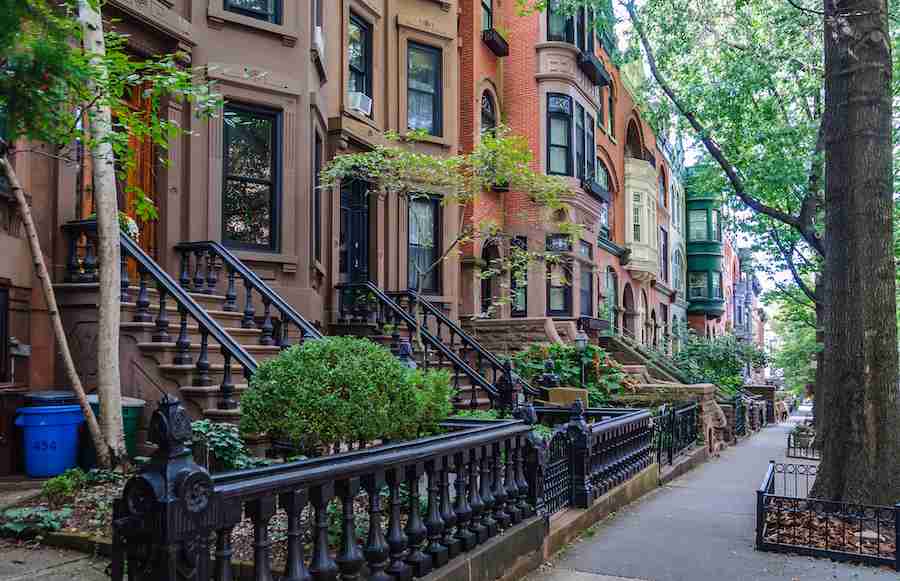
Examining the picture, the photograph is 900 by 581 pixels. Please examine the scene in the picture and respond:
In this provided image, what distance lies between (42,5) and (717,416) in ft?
54.4

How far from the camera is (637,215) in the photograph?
115ft

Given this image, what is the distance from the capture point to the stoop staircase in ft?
26.6

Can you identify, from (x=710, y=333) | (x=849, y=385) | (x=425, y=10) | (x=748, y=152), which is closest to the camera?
(x=849, y=385)

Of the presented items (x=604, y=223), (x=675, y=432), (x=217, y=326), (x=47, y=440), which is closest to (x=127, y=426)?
(x=47, y=440)

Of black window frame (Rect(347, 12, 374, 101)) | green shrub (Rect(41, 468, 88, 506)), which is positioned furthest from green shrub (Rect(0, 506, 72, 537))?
black window frame (Rect(347, 12, 374, 101))

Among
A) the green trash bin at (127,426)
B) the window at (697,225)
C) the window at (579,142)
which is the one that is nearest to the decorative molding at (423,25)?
the window at (579,142)

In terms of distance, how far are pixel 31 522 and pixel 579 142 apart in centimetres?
2107

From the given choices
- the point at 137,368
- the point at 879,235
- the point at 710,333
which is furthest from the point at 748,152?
the point at 710,333

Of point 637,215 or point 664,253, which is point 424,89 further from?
point 664,253

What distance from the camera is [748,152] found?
73.0 feet

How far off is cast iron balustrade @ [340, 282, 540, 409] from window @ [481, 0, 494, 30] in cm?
959

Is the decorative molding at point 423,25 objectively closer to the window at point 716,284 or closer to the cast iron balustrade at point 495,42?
the cast iron balustrade at point 495,42

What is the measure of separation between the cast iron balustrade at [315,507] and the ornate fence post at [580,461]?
6.19ft

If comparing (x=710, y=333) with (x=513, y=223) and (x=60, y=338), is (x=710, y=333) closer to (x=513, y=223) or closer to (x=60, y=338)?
(x=513, y=223)
